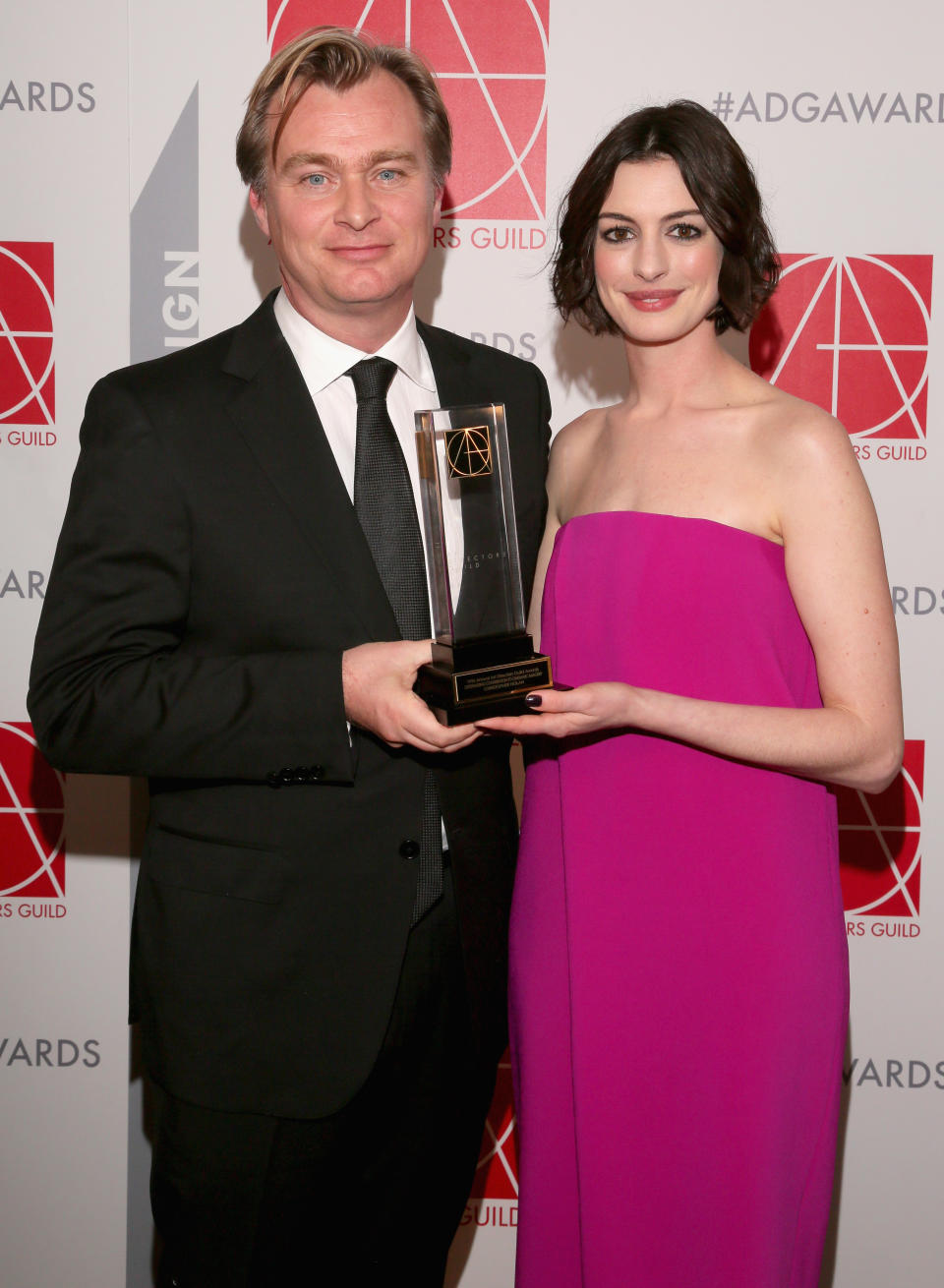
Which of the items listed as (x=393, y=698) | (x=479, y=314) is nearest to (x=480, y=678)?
(x=393, y=698)

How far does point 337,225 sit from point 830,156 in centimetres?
121

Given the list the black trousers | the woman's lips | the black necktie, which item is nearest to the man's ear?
the black necktie

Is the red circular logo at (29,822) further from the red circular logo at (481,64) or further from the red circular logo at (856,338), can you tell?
the red circular logo at (856,338)

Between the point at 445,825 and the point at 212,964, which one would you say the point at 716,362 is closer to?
the point at 445,825

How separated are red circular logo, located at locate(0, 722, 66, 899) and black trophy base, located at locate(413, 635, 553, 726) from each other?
4.50 ft

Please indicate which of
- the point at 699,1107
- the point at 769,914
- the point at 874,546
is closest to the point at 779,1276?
the point at 699,1107

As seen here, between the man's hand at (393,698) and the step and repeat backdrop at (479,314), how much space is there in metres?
1.16

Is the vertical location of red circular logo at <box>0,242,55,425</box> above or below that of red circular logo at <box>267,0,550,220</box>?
below

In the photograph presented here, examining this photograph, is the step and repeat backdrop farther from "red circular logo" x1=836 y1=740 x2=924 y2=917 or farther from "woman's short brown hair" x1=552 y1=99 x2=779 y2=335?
"woman's short brown hair" x1=552 y1=99 x2=779 y2=335

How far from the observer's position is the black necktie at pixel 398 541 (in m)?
1.77

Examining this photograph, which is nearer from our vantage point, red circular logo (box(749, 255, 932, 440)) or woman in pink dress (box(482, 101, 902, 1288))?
woman in pink dress (box(482, 101, 902, 1288))

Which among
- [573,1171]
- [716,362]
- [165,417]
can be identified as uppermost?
[716,362]

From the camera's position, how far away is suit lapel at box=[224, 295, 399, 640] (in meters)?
1.71

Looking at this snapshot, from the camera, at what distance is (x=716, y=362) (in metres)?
1.93
